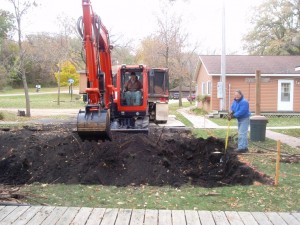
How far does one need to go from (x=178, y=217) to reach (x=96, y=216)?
1.04 meters

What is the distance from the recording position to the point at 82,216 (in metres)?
4.79

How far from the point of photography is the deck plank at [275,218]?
465cm

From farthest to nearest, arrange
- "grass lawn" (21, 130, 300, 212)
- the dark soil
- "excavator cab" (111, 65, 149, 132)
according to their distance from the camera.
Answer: "excavator cab" (111, 65, 149, 132)
the dark soil
"grass lawn" (21, 130, 300, 212)

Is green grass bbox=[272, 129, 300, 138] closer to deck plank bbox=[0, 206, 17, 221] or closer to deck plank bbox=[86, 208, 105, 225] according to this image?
deck plank bbox=[86, 208, 105, 225]

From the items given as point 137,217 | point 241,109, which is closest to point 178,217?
point 137,217

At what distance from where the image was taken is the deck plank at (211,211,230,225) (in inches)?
183

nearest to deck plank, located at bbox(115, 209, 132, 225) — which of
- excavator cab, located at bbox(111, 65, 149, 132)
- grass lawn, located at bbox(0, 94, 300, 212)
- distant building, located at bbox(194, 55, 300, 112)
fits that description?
grass lawn, located at bbox(0, 94, 300, 212)

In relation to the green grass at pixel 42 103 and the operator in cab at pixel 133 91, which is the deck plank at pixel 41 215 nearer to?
the operator in cab at pixel 133 91

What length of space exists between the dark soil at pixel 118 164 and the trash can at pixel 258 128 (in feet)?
7.47

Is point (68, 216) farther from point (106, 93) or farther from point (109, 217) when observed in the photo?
point (106, 93)

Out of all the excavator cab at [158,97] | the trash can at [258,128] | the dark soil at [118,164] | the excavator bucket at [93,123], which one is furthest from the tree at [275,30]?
the excavator bucket at [93,123]

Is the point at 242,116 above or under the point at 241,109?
under

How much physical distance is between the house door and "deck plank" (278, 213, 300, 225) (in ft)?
69.8

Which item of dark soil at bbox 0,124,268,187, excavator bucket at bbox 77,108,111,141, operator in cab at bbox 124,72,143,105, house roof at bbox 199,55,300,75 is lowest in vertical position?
dark soil at bbox 0,124,268,187
